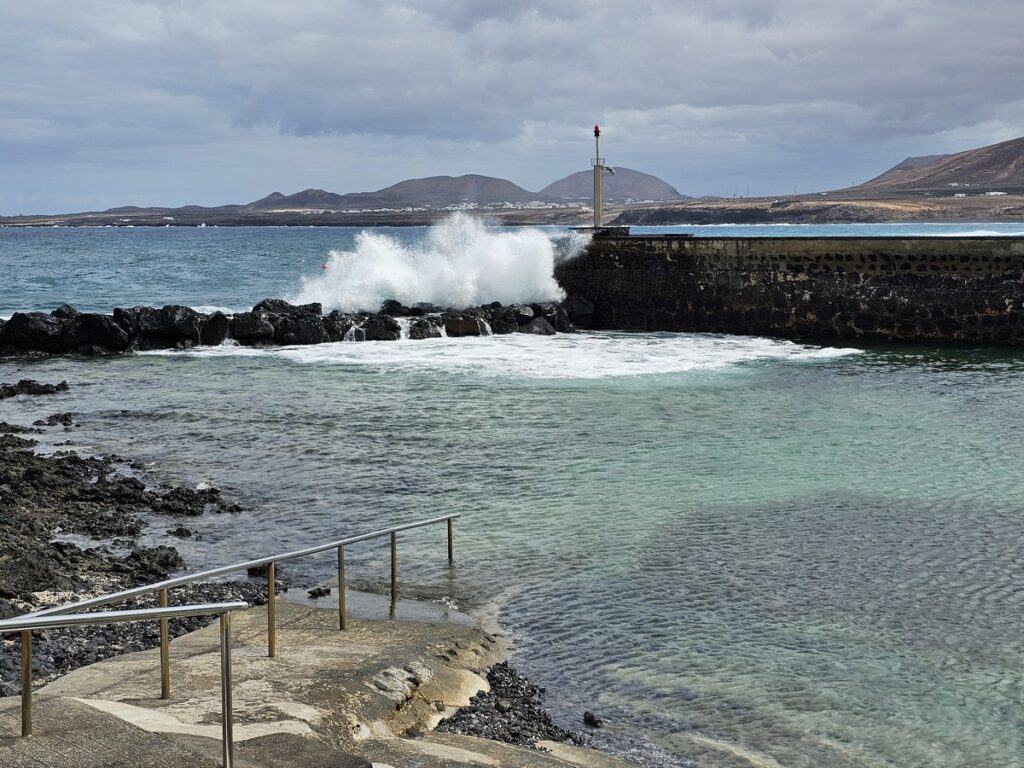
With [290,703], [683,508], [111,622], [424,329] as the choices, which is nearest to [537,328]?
[424,329]

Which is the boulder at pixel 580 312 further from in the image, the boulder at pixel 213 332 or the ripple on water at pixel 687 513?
the boulder at pixel 213 332

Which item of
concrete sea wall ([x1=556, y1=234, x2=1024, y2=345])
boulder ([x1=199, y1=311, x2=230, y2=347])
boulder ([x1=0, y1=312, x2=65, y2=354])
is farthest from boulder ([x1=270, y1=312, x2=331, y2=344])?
concrete sea wall ([x1=556, y1=234, x2=1024, y2=345])

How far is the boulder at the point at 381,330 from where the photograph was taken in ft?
92.3

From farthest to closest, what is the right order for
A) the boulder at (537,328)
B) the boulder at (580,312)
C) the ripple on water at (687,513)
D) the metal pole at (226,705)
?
the boulder at (580,312) < the boulder at (537,328) < the ripple on water at (687,513) < the metal pole at (226,705)

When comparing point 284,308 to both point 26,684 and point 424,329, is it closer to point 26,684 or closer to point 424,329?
point 424,329

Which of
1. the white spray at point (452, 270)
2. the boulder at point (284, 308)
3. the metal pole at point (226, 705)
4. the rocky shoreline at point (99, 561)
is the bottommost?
the rocky shoreline at point (99, 561)

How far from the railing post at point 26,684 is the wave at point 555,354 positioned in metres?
17.2

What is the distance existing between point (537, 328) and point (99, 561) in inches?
795

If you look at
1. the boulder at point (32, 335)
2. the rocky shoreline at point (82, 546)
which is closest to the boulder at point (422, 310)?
the boulder at point (32, 335)

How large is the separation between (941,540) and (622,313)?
20.9 m

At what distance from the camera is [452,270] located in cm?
3556

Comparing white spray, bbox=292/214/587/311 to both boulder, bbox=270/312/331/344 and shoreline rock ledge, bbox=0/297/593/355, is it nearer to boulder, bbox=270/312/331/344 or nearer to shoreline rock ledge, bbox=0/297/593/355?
shoreline rock ledge, bbox=0/297/593/355

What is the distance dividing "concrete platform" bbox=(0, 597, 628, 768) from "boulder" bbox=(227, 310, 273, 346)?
19819mm

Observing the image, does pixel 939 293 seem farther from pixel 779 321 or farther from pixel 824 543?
pixel 824 543
